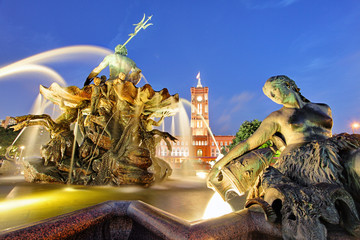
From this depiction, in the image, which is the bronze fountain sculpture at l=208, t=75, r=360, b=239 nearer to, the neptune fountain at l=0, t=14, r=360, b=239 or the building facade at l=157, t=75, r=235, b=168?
the neptune fountain at l=0, t=14, r=360, b=239

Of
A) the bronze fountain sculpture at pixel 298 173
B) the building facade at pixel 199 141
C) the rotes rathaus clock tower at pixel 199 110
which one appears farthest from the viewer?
the rotes rathaus clock tower at pixel 199 110

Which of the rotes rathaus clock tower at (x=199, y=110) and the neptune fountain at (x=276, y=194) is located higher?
the rotes rathaus clock tower at (x=199, y=110)

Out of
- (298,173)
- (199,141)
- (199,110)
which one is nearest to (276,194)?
(298,173)

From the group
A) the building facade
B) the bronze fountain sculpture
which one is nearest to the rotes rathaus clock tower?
the building facade

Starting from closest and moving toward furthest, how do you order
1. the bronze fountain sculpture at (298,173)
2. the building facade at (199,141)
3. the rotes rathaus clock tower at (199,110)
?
the bronze fountain sculpture at (298,173) < the building facade at (199,141) < the rotes rathaus clock tower at (199,110)

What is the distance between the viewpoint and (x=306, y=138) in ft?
6.26

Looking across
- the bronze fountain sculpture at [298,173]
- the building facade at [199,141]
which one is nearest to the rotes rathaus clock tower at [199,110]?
the building facade at [199,141]

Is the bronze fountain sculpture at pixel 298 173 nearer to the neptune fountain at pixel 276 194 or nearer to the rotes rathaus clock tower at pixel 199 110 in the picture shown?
the neptune fountain at pixel 276 194

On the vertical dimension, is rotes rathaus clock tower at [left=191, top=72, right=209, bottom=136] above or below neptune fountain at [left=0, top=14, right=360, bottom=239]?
above

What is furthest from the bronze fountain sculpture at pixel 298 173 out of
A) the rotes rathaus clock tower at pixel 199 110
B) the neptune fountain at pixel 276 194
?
the rotes rathaus clock tower at pixel 199 110

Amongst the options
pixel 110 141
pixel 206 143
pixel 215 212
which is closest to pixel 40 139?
pixel 110 141

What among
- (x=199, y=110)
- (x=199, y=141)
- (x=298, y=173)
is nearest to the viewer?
(x=298, y=173)

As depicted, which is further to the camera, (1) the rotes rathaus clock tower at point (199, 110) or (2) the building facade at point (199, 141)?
(1) the rotes rathaus clock tower at point (199, 110)

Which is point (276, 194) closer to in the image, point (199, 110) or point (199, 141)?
point (199, 141)
